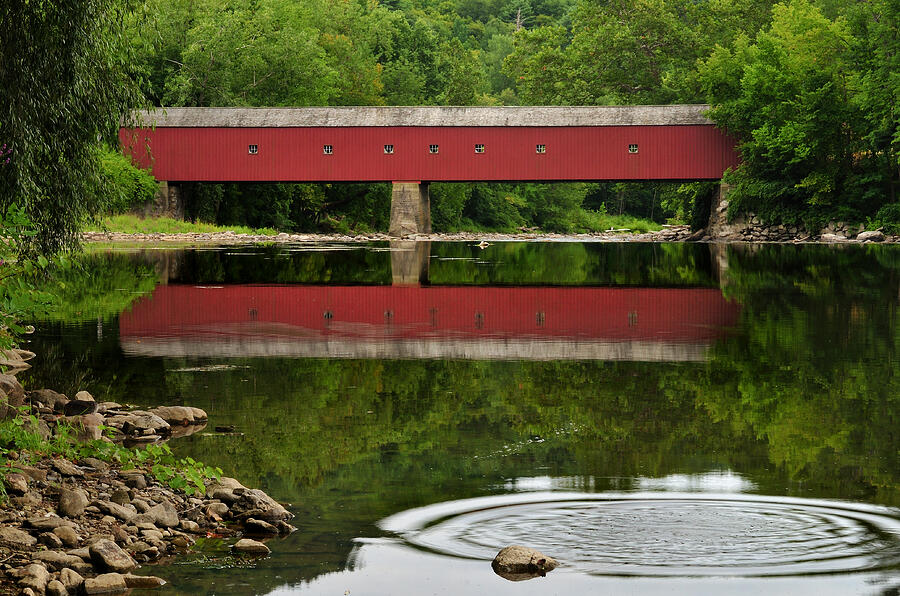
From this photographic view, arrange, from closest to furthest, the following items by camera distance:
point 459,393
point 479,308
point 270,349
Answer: point 459,393 → point 270,349 → point 479,308

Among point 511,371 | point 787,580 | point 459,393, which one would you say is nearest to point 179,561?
point 787,580

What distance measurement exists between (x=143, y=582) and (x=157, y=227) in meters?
46.7

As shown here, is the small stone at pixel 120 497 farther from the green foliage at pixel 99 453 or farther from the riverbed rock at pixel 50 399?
the riverbed rock at pixel 50 399

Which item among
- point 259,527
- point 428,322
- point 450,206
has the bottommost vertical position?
point 259,527

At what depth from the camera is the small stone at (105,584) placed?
565 cm

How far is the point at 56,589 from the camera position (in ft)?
18.2

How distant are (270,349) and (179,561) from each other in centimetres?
824

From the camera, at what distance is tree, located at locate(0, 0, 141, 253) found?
10.5 metres

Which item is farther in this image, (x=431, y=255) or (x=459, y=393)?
(x=431, y=255)

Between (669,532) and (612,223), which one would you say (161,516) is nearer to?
(669,532)

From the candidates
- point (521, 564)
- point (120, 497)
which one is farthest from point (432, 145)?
point (521, 564)

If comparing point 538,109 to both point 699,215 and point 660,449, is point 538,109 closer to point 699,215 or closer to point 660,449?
point 699,215

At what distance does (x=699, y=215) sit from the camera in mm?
57594

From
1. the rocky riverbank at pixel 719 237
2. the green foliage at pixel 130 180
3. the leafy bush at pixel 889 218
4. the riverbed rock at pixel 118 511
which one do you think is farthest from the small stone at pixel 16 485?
the leafy bush at pixel 889 218
